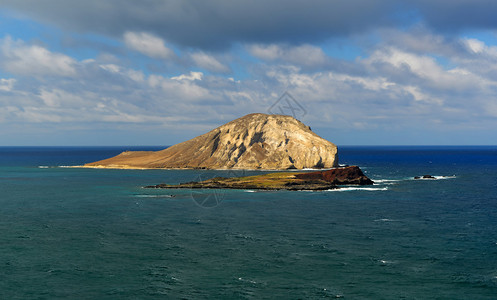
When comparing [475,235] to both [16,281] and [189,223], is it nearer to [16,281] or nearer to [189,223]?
[189,223]

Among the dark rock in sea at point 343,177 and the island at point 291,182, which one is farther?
the dark rock in sea at point 343,177

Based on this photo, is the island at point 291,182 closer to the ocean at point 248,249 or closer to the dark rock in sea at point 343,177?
the dark rock in sea at point 343,177

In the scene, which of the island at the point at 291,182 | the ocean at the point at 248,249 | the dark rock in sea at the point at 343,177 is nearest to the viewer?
the ocean at the point at 248,249

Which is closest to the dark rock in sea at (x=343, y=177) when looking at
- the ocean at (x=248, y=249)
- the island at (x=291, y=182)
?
the island at (x=291, y=182)

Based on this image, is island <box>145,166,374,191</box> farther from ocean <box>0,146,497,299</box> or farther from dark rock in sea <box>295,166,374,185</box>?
ocean <box>0,146,497,299</box>

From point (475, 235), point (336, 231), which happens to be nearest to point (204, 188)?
point (336, 231)

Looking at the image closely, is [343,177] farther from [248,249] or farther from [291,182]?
[248,249]
